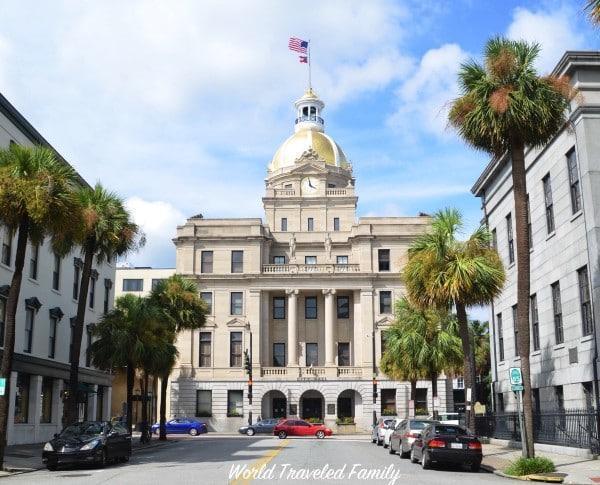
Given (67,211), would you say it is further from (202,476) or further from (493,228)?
(493,228)

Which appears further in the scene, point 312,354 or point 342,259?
point 342,259

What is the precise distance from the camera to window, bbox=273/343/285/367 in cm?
6881

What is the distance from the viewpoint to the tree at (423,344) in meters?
40.7

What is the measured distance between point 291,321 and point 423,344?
28.2 metres

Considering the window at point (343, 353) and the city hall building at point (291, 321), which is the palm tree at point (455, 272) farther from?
the window at point (343, 353)

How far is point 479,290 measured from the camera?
2827 cm

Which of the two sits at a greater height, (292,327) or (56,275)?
(56,275)

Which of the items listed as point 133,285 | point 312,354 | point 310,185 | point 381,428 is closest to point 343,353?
point 312,354

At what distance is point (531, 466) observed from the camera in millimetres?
19594

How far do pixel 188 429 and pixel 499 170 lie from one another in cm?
3369

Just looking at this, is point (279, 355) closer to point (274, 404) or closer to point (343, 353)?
point (274, 404)

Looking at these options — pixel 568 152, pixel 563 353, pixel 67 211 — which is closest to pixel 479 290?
pixel 563 353

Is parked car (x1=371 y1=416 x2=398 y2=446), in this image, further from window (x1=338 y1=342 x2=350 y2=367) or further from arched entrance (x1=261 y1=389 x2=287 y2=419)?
window (x1=338 y1=342 x2=350 y2=367)

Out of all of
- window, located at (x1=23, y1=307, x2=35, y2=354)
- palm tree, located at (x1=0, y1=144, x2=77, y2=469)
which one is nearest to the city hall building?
window, located at (x1=23, y1=307, x2=35, y2=354)
